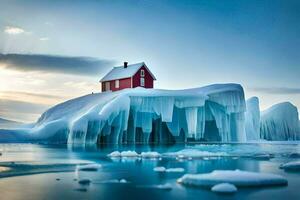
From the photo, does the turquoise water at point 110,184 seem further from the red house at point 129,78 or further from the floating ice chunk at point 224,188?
the red house at point 129,78

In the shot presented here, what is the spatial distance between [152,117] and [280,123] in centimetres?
2514

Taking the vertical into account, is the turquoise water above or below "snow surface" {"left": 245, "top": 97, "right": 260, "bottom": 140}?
below

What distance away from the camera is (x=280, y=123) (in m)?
59.8

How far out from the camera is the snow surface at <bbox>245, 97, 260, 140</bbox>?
53.7 m

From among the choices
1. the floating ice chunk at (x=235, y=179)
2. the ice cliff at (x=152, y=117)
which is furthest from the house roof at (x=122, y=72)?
the floating ice chunk at (x=235, y=179)

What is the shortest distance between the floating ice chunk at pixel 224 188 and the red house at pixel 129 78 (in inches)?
1424

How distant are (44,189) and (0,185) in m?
1.58

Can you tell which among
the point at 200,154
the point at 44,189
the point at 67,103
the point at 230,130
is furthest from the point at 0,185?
the point at 67,103

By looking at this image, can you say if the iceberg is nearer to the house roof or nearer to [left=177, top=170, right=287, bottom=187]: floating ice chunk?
the house roof

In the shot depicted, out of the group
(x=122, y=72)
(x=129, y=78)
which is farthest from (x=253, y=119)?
(x=122, y=72)

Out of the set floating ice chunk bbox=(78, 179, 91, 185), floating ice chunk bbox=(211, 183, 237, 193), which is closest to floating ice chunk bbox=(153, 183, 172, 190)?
floating ice chunk bbox=(211, 183, 237, 193)

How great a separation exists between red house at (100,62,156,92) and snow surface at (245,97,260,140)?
12379 millimetres

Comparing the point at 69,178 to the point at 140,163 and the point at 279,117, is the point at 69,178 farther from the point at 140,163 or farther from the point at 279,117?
the point at 279,117

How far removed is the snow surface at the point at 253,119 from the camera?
176ft
